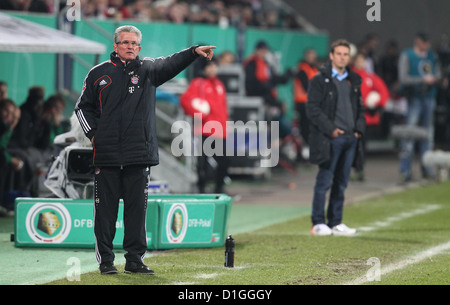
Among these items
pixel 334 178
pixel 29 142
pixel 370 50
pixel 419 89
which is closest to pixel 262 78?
pixel 419 89

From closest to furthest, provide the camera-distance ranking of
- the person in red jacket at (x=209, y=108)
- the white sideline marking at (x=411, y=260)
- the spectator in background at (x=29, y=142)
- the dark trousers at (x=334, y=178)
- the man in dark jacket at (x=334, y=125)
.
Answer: the white sideline marking at (x=411, y=260) < the man in dark jacket at (x=334, y=125) < the dark trousers at (x=334, y=178) < the spectator in background at (x=29, y=142) < the person in red jacket at (x=209, y=108)

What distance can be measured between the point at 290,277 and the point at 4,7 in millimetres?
8730

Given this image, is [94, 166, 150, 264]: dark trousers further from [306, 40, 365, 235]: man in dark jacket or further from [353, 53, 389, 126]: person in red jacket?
[353, 53, 389, 126]: person in red jacket

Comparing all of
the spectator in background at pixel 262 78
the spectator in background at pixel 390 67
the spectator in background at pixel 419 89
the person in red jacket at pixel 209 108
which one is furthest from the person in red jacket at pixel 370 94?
the spectator in background at pixel 390 67

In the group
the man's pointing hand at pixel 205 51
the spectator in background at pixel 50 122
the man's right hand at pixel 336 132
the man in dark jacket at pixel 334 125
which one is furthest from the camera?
the spectator in background at pixel 50 122

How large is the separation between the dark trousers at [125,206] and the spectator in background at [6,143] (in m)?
4.95

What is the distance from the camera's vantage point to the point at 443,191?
56.0 ft

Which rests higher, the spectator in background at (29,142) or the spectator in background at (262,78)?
the spectator in background at (262,78)

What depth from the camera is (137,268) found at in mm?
8758

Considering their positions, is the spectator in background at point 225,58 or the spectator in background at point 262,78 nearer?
the spectator in background at point 225,58

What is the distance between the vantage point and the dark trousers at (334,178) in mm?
11734

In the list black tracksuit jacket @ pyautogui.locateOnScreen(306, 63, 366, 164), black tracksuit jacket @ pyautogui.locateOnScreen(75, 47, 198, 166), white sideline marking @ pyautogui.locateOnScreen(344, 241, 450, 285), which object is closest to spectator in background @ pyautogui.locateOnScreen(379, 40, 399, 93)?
black tracksuit jacket @ pyautogui.locateOnScreen(306, 63, 366, 164)

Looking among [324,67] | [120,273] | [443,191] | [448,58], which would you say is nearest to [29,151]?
[324,67]

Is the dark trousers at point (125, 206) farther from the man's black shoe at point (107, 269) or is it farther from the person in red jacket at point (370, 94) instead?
the person in red jacket at point (370, 94)
